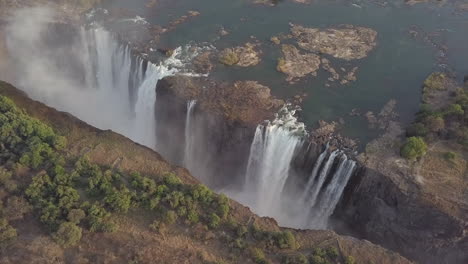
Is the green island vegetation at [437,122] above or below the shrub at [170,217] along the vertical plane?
above

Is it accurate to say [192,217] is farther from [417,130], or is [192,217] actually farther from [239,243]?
[417,130]

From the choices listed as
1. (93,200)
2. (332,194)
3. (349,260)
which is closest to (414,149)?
(332,194)

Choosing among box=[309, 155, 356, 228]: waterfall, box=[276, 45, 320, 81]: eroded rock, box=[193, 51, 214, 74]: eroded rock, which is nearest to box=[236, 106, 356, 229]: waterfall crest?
box=[309, 155, 356, 228]: waterfall

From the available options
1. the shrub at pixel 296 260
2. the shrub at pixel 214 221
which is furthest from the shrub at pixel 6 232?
the shrub at pixel 296 260

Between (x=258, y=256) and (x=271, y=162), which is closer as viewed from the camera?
(x=258, y=256)

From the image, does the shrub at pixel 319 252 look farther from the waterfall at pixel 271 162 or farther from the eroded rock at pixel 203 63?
the eroded rock at pixel 203 63
